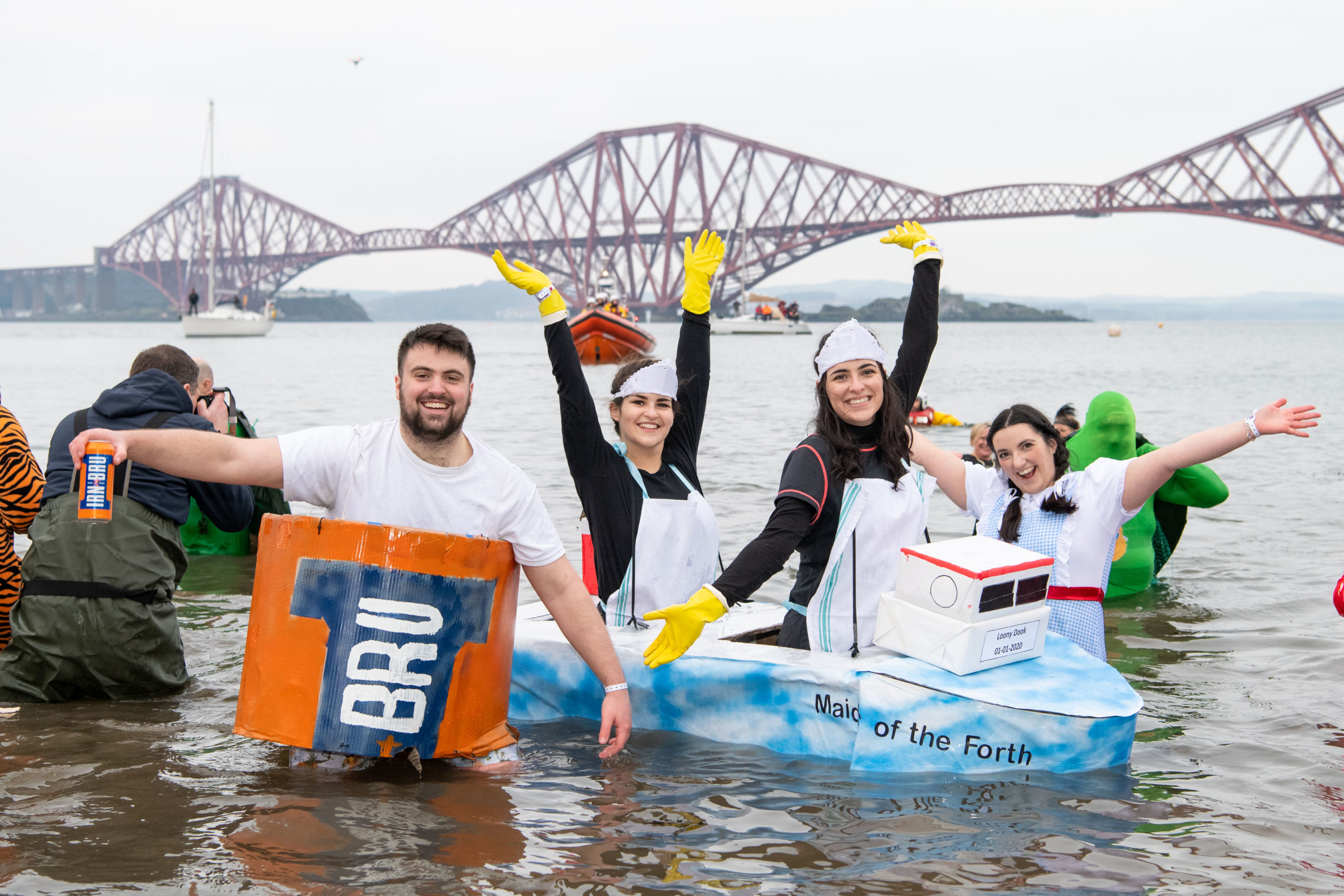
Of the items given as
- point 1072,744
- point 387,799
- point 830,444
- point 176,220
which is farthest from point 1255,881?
point 176,220

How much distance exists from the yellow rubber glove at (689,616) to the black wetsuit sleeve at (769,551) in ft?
0.10

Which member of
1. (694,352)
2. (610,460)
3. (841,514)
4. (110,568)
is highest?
(694,352)

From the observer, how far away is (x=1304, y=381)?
111 feet

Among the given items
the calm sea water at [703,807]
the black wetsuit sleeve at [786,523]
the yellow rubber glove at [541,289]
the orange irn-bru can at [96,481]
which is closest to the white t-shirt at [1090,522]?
the calm sea water at [703,807]

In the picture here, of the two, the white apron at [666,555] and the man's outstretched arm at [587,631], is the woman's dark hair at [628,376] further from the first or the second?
the man's outstretched arm at [587,631]

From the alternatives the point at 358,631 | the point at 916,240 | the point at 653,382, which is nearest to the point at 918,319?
the point at 916,240

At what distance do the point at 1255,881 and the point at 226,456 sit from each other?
287cm

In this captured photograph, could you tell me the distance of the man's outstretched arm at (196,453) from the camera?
2.82m

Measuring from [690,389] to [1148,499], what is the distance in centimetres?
260

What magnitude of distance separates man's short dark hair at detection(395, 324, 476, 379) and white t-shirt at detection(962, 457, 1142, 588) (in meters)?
2.02

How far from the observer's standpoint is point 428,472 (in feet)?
10.5

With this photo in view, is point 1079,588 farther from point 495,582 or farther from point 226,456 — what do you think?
point 226,456

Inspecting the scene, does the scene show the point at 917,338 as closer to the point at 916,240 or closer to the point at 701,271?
the point at 916,240

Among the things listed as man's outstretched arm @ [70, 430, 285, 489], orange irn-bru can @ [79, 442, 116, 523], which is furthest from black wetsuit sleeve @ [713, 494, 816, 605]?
orange irn-bru can @ [79, 442, 116, 523]
